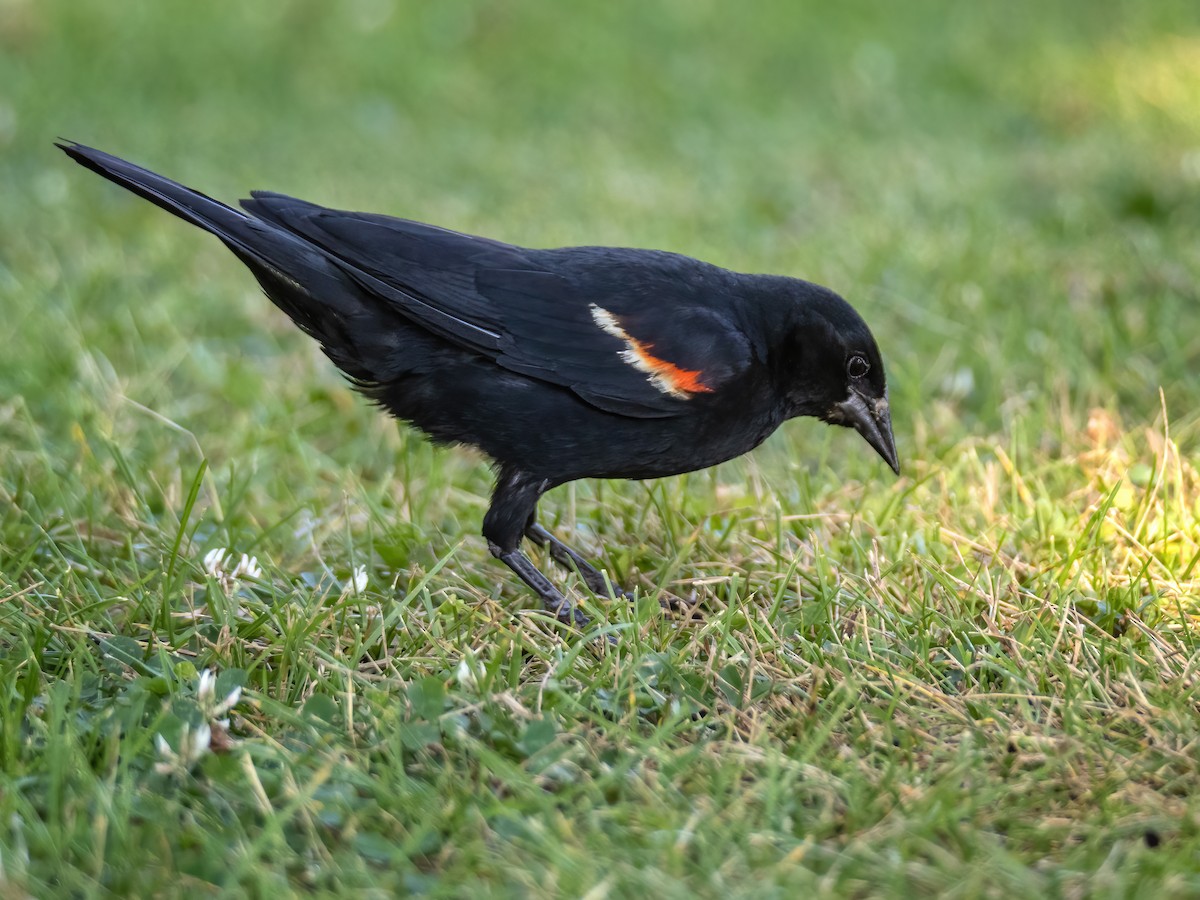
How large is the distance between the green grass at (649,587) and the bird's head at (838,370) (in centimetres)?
23

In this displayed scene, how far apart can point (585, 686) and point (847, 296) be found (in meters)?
3.22

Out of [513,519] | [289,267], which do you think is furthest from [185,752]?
[289,267]

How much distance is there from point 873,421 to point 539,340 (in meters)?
1.02

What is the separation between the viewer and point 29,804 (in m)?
2.31

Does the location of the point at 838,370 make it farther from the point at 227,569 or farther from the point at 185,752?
the point at 185,752

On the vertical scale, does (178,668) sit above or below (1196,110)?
below

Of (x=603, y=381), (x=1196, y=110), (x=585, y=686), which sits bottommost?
(x=585, y=686)

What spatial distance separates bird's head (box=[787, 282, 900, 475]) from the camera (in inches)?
141

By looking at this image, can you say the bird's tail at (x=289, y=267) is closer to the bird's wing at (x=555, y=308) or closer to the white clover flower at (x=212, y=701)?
the bird's wing at (x=555, y=308)

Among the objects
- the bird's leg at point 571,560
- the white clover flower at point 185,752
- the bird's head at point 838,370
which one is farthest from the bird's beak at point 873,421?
the white clover flower at point 185,752

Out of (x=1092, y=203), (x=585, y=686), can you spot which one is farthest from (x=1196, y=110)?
(x=585, y=686)

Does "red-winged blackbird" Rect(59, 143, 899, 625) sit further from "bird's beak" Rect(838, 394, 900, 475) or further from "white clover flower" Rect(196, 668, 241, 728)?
"white clover flower" Rect(196, 668, 241, 728)

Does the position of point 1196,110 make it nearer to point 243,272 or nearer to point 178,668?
point 243,272

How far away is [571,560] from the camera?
354 cm
